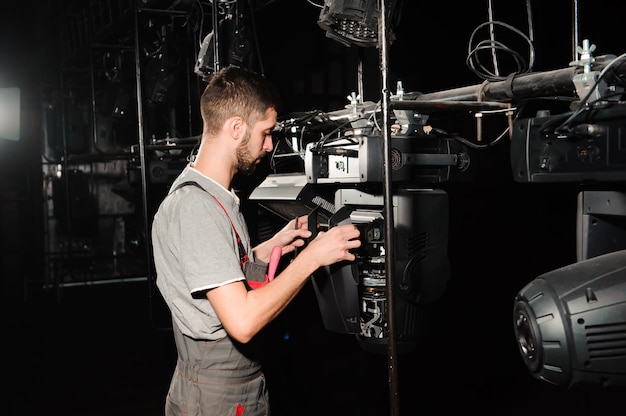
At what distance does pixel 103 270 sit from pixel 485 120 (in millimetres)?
5902

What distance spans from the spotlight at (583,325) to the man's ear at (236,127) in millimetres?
919

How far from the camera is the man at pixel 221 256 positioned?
5.56ft

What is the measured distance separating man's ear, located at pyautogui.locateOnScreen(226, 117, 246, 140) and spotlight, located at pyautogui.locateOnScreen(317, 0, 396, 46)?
68 centimetres

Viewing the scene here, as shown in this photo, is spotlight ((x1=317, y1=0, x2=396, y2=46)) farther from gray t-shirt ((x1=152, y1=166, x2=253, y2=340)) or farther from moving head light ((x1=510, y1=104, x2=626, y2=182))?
moving head light ((x1=510, y1=104, x2=626, y2=182))

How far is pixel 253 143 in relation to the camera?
1.92 meters

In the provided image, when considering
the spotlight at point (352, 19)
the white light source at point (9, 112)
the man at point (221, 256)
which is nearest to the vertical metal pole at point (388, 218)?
the man at point (221, 256)

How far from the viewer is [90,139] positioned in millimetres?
8625

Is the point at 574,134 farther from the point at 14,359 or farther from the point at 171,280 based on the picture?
the point at 14,359

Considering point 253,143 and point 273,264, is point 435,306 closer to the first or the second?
point 273,264

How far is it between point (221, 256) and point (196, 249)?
7 centimetres

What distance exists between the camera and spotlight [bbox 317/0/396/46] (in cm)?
232

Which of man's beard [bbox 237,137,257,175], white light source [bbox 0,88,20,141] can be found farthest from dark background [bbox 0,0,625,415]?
white light source [bbox 0,88,20,141]

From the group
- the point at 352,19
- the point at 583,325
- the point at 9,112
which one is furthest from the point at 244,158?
the point at 9,112

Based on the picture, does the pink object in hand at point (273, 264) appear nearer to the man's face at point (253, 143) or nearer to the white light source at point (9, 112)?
the man's face at point (253, 143)
